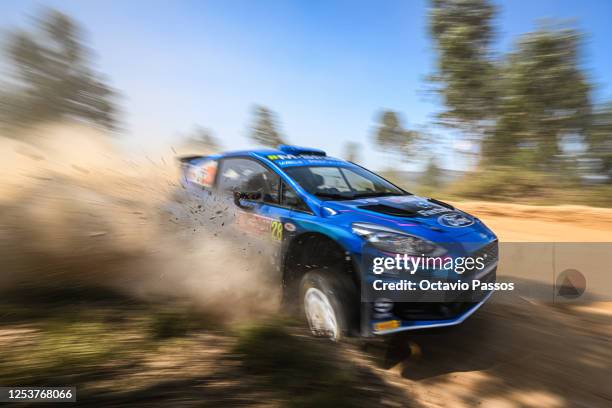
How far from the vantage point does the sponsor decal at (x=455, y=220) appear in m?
3.48

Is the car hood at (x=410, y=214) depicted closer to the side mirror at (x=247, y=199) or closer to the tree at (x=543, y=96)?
the side mirror at (x=247, y=199)

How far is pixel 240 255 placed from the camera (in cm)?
403

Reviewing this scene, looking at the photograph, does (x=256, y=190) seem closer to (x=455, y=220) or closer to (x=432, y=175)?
(x=455, y=220)

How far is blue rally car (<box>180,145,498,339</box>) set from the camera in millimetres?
3107

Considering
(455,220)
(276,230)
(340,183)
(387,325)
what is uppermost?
(340,183)

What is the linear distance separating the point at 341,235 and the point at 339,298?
521mm

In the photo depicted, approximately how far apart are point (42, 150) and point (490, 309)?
24.0 feet

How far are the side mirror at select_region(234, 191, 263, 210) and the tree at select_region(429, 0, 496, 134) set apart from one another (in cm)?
1215

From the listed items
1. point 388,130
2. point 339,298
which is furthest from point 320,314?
point 388,130

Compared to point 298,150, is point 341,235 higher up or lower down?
lower down

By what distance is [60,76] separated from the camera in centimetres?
2598

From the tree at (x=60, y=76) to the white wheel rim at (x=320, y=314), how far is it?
2512 centimetres

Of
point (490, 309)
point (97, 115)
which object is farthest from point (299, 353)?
point (97, 115)

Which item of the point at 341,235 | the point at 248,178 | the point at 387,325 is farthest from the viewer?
the point at 248,178
